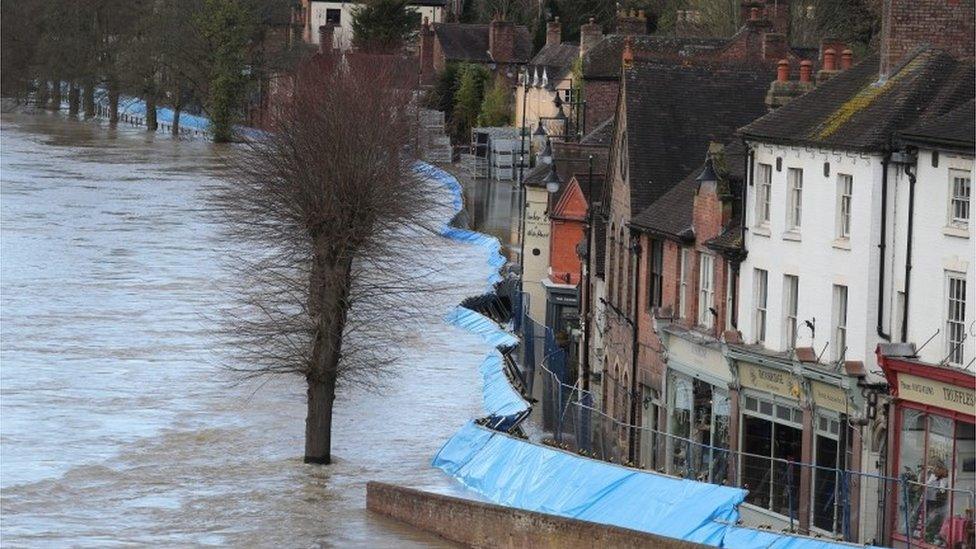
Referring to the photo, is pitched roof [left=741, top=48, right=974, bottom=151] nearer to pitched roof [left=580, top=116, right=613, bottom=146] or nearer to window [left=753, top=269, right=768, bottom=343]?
window [left=753, top=269, right=768, bottom=343]

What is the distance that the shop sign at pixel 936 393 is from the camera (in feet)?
96.4

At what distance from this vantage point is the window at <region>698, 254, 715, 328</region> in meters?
39.0

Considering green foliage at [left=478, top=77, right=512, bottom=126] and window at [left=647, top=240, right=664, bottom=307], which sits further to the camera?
green foliage at [left=478, top=77, right=512, bottom=126]

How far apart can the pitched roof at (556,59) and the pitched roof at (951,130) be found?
83787 millimetres

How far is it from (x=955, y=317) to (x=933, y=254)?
118cm

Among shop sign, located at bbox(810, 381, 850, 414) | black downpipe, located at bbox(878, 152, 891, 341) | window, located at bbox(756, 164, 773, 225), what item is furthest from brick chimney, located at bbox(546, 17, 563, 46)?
black downpipe, located at bbox(878, 152, 891, 341)

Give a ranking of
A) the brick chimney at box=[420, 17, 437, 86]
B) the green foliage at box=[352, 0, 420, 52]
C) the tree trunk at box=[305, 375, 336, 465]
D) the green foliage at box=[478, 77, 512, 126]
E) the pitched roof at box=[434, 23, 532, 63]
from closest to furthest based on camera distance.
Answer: the tree trunk at box=[305, 375, 336, 465], the green foliage at box=[478, 77, 512, 126], the pitched roof at box=[434, 23, 532, 63], the brick chimney at box=[420, 17, 437, 86], the green foliage at box=[352, 0, 420, 52]

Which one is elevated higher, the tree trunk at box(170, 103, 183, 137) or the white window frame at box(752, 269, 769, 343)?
the tree trunk at box(170, 103, 183, 137)

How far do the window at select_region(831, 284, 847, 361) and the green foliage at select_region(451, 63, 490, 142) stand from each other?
104m

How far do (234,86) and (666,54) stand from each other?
109 meters

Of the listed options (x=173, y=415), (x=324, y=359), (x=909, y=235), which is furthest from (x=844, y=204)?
(x=173, y=415)

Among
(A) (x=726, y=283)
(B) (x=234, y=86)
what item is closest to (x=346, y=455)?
(A) (x=726, y=283)

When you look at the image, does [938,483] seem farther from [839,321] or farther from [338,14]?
[338,14]

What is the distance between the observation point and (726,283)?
38.3 m
